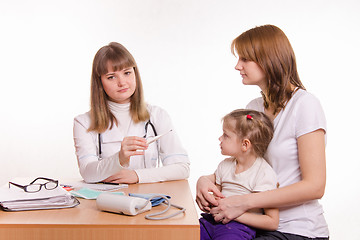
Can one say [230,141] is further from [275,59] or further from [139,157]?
[139,157]

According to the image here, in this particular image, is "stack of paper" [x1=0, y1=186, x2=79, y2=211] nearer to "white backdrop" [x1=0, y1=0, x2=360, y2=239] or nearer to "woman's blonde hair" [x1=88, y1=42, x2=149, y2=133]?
"woman's blonde hair" [x1=88, y1=42, x2=149, y2=133]

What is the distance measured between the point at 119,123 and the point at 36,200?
0.92 metres

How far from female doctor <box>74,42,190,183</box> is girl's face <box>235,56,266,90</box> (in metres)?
0.62

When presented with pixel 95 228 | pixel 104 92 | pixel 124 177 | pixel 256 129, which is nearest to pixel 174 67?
pixel 104 92

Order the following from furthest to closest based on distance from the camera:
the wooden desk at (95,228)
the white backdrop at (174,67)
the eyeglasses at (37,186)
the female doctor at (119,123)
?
1. the white backdrop at (174,67)
2. the female doctor at (119,123)
3. the eyeglasses at (37,186)
4. the wooden desk at (95,228)

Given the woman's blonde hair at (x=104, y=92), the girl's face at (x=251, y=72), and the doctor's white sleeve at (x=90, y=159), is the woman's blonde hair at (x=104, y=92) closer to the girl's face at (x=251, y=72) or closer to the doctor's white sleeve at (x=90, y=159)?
the doctor's white sleeve at (x=90, y=159)

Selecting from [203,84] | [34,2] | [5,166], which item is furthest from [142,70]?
[5,166]

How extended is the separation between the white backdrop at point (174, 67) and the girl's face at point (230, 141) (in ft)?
8.70

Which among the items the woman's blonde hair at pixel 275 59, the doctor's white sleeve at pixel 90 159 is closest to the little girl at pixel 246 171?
the woman's blonde hair at pixel 275 59

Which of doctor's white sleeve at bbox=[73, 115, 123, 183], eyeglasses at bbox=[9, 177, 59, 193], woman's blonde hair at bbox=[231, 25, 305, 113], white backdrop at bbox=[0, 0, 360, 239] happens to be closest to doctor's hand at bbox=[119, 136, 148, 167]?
doctor's white sleeve at bbox=[73, 115, 123, 183]

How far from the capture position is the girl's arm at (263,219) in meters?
1.74

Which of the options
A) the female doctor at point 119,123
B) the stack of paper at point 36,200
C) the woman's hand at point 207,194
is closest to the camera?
the stack of paper at point 36,200

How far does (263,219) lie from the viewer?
1.75 metres

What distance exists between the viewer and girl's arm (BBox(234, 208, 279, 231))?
1744 mm
